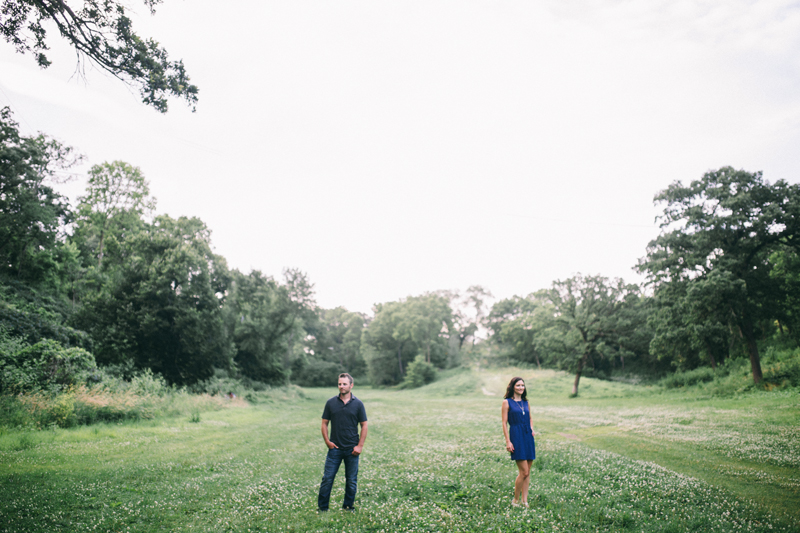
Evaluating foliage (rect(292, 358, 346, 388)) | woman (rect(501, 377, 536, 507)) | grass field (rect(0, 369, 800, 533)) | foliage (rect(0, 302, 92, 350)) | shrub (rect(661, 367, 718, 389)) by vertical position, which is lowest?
foliage (rect(292, 358, 346, 388))

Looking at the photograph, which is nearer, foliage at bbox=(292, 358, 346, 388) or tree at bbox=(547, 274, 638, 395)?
tree at bbox=(547, 274, 638, 395)

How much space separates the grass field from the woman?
40 cm

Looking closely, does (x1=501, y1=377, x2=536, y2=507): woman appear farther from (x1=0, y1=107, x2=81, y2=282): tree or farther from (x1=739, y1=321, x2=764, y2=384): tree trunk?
(x1=0, y1=107, x2=81, y2=282): tree

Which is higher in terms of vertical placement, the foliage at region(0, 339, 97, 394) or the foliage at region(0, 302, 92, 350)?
the foliage at region(0, 302, 92, 350)

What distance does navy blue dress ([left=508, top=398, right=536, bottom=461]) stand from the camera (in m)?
7.11

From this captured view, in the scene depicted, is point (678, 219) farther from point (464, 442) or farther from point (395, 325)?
point (395, 325)

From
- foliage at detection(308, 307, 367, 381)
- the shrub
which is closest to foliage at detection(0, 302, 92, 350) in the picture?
the shrub

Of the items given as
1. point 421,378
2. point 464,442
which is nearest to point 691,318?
point 464,442

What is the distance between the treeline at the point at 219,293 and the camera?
22.9 meters

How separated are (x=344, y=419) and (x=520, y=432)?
3.52 meters

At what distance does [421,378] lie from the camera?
224ft

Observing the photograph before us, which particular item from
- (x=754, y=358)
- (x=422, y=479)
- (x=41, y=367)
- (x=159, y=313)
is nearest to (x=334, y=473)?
(x=422, y=479)

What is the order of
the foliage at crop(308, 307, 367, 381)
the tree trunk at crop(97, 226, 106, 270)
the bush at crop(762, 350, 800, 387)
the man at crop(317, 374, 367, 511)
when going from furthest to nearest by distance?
the foliage at crop(308, 307, 367, 381), the tree trunk at crop(97, 226, 106, 270), the bush at crop(762, 350, 800, 387), the man at crop(317, 374, 367, 511)

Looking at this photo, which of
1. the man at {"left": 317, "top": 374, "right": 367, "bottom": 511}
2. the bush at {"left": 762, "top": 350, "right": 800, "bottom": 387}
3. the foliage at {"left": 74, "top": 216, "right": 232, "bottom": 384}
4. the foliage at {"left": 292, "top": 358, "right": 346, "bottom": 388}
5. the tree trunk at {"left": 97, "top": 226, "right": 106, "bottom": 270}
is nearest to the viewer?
the man at {"left": 317, "top": 374, "right": 367, "bottom": 511}
